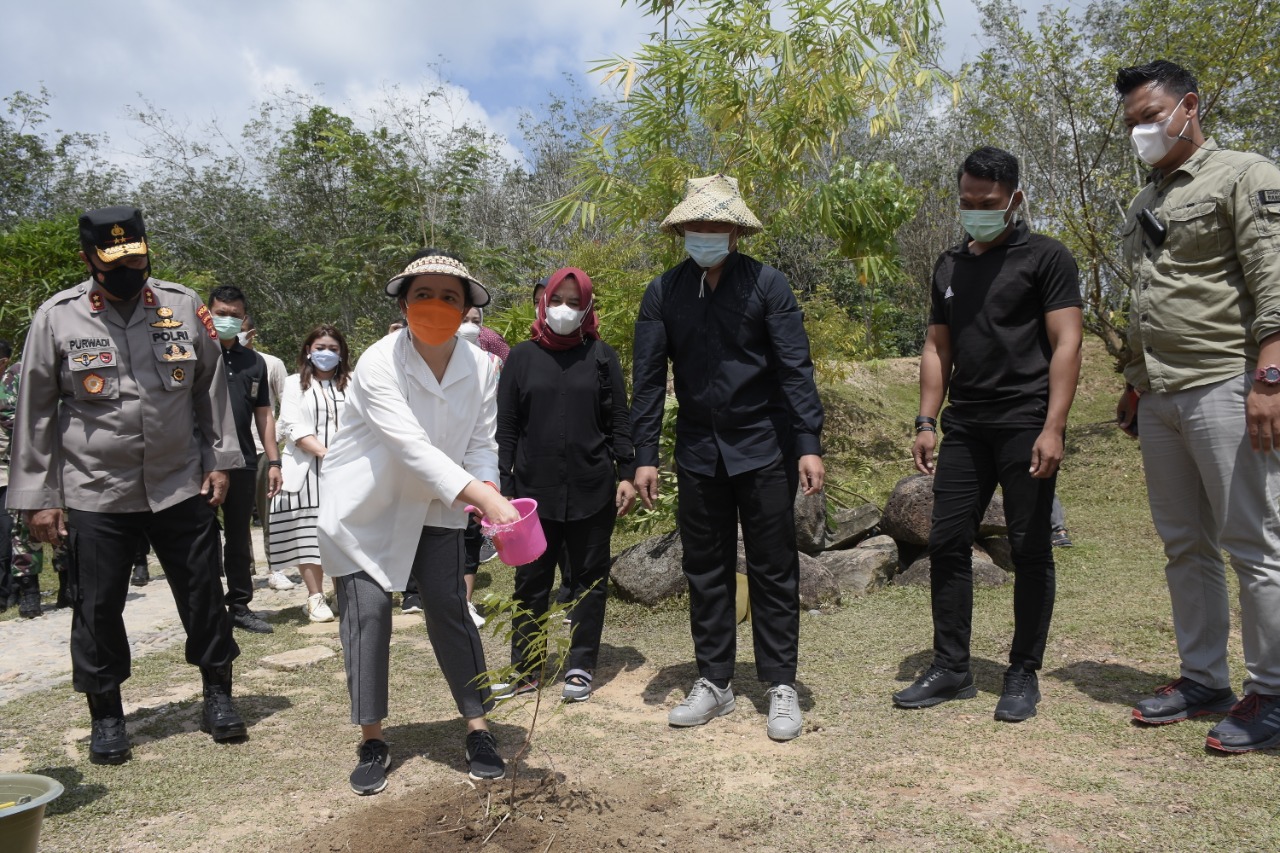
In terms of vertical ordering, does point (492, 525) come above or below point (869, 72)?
below

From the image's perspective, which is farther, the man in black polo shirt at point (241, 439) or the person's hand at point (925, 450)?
the man in black polo shirt at point (241, 439)

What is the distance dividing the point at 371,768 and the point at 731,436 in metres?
1.78

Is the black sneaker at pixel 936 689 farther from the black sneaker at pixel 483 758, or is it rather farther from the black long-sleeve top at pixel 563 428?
the black sneaker at pixel 483 758

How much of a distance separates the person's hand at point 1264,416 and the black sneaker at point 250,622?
5023 mm

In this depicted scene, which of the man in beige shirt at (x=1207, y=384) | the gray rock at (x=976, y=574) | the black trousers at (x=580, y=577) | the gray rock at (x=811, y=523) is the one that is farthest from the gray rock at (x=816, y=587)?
the man in beige shirt at (x=1207, y=384)

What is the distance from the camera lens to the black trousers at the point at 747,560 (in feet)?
12.9

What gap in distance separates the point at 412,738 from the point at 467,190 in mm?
12673

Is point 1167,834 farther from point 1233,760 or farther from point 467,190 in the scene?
point 467,190

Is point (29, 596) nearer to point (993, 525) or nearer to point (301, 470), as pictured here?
point (301, 470)

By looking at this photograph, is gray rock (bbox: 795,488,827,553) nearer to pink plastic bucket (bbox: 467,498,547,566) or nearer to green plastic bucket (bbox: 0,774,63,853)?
pink plastic bucket (bbox: 467,498,547,566)

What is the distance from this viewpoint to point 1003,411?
150 inches

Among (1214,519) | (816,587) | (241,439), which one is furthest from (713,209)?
(241,439)

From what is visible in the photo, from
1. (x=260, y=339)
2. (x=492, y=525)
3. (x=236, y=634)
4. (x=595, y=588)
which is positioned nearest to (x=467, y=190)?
(x=260, y=339)

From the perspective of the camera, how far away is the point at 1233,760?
3.24 m
